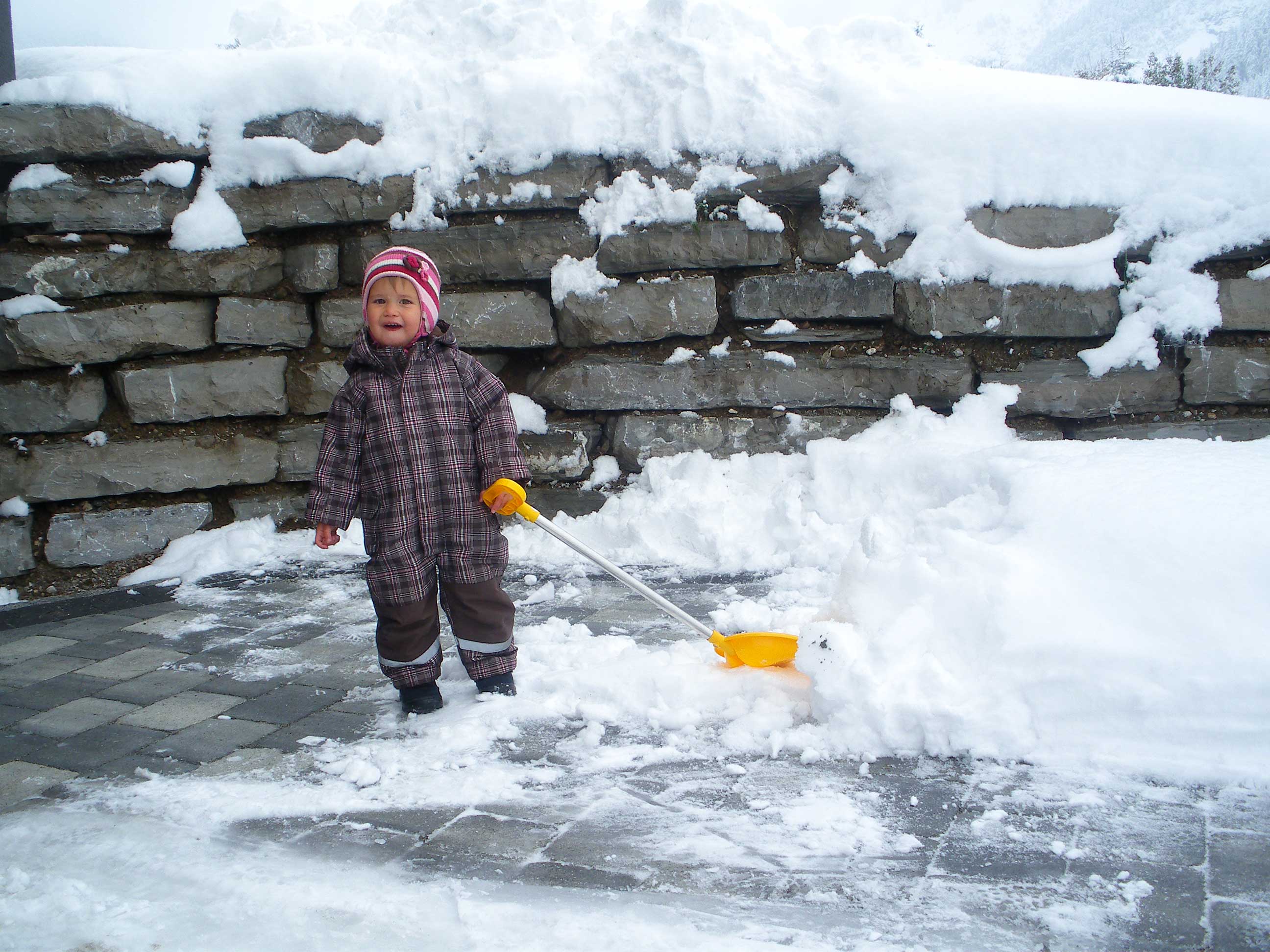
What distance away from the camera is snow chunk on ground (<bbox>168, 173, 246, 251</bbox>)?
4188mm

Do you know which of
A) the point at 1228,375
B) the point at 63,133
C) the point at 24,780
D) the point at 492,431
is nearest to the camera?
the point at 24,780

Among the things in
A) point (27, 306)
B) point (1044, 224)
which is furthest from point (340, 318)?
point (1044, 224)

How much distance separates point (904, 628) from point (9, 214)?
13.1 feet

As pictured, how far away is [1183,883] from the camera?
66.4 inches

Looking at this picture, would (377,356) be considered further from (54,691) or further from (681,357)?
(681,357)

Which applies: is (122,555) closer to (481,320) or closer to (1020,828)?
(481,320)

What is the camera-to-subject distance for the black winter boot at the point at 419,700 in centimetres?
257

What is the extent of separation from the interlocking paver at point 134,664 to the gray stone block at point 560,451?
175 centimetres

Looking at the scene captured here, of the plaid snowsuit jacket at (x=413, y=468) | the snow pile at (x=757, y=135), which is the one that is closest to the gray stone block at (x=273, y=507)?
the snow pile at (x=757, y=135)

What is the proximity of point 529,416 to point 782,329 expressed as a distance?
121cm

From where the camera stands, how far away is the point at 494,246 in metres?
4.32

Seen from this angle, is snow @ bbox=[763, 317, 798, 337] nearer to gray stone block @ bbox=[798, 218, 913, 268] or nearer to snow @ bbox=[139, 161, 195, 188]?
gray stone block @ bbox=[798, 218, 913, 268]

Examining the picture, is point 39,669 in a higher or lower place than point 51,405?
lower

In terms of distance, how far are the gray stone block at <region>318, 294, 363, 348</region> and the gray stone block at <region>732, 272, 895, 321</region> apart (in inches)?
54.8
